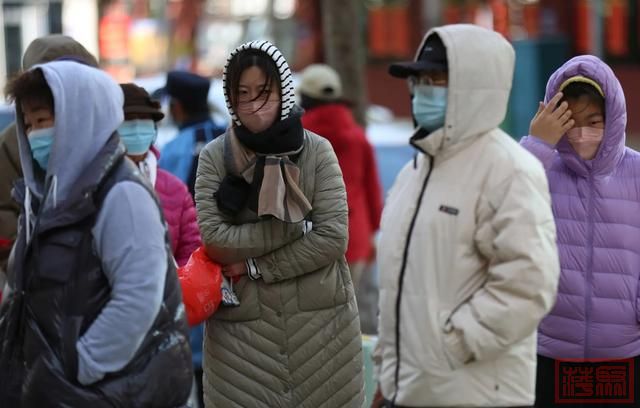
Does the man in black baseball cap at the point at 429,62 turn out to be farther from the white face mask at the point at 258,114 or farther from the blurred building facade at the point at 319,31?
the blurred building facade at the point at 319,31

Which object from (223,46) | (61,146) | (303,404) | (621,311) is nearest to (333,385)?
(303,404)

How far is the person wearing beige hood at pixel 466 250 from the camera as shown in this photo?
430 centimetres

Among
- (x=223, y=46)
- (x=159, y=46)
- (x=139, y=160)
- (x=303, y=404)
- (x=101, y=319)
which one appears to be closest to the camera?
(x=101, y=319)

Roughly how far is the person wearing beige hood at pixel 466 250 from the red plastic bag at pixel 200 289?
949 millimetres

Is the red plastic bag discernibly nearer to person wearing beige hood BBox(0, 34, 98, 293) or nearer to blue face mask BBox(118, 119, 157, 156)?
blue face mask BBox(118, 119, 157, 156)

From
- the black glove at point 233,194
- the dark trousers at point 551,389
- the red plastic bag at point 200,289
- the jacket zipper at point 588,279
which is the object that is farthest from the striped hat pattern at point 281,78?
the dark trousers at point 551,389

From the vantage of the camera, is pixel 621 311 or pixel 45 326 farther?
pixel 621 311

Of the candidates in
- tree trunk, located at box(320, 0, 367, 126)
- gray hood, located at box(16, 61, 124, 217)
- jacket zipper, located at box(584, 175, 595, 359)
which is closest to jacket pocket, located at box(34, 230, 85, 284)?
gray hood, located at box(16, 61, 124, 217)

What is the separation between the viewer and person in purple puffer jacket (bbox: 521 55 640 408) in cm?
553

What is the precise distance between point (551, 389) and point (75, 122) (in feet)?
7.54

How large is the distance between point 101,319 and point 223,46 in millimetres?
33454

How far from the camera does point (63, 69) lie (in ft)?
14.5

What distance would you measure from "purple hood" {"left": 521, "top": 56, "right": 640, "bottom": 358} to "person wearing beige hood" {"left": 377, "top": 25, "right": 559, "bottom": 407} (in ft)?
3.57

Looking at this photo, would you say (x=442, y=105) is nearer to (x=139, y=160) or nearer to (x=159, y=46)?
(x=139, y=160)
